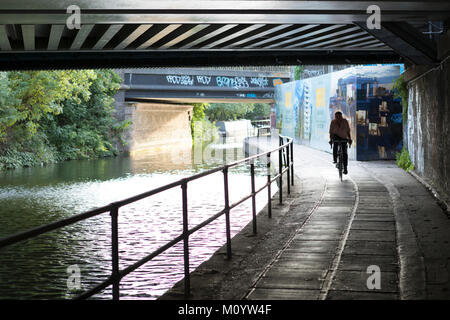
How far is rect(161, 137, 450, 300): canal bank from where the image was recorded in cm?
556

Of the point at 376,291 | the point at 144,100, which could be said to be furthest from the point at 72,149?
the point at 376,291

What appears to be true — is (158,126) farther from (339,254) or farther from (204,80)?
(339,254)

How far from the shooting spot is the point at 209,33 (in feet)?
40.8

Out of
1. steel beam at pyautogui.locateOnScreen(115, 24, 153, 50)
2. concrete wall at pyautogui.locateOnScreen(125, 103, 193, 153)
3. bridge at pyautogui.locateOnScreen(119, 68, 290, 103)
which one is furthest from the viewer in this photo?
concrete wall at pyautogui.locateOnScreen(125, 103, 193, 153)

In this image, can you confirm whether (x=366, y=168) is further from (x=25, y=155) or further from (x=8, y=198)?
(x=25, y=155)

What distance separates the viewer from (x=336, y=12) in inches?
373

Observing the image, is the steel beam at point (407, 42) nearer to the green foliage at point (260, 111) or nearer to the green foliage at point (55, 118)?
the green foliage at point (55, 118)

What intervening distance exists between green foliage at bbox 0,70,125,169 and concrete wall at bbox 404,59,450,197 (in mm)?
15556

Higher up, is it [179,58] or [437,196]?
[179,58]

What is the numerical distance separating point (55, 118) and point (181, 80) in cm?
867

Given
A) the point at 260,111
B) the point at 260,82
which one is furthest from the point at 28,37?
the point at 260,111

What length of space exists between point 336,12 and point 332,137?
592 cm
